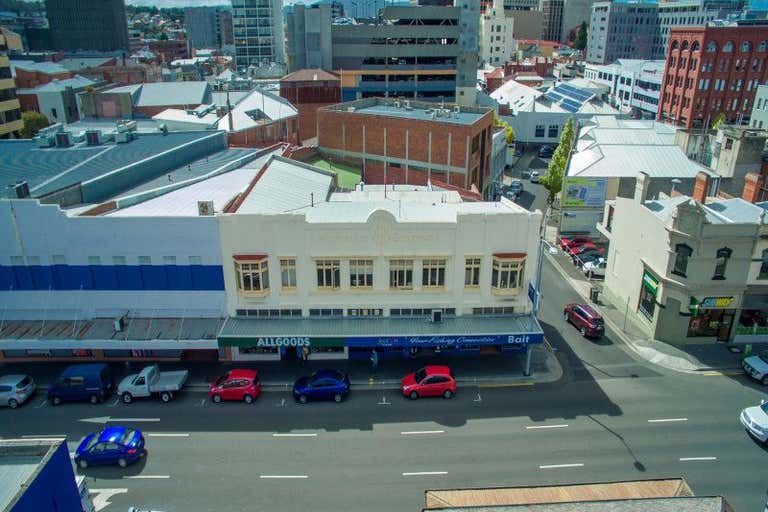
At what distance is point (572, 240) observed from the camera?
53.0m

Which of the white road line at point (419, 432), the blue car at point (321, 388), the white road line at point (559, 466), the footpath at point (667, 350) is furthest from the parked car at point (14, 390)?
the footpath at point (667, 350)

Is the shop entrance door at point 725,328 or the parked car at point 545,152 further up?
the parked car at point 545,152

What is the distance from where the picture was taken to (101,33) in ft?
609

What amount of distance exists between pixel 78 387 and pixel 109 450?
6.32 m

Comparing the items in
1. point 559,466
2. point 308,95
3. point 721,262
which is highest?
point 308,95

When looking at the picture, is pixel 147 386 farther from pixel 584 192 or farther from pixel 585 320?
pixel 584 192

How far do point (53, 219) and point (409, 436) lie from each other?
23.6 metres

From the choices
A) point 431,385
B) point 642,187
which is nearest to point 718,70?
point 642,187

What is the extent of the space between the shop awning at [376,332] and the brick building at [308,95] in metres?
52.0

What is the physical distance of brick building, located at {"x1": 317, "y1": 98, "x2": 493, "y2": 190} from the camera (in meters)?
53.4

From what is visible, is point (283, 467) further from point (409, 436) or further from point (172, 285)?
point (172, 285)

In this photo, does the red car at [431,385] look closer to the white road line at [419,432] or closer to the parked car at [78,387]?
the white road line at [419,432]

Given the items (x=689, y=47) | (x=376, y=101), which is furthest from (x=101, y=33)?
(x=689, y=47)

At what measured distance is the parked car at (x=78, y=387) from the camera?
3002cm
